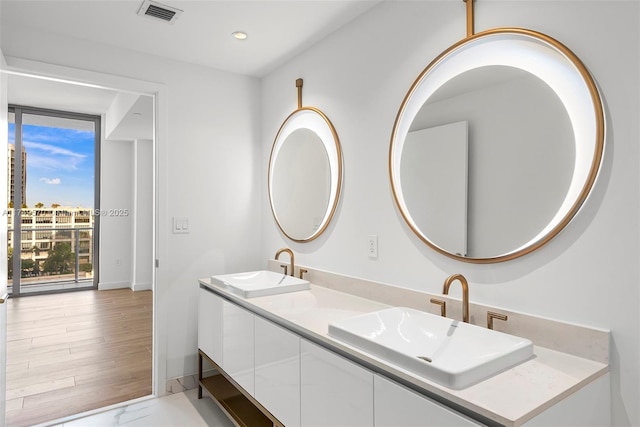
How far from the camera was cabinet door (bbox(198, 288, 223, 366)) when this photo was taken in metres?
2.40

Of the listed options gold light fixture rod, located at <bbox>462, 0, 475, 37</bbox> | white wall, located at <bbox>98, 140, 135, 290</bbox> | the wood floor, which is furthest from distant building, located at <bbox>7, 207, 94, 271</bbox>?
gold light fixture rod, located at <bbox>462, 0, 475, 37</bbox>

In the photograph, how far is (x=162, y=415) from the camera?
2453 millimetres

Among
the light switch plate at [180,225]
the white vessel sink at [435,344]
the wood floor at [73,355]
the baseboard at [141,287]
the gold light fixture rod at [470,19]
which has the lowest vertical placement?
the wood floor at [73,355]

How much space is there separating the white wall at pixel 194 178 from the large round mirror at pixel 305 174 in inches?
12.0

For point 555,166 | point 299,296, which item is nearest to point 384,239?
point 299,296

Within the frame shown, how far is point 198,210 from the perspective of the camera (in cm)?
288

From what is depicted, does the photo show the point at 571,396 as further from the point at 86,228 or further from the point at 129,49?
the point at 86,228

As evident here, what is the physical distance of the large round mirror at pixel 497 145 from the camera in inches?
52.4

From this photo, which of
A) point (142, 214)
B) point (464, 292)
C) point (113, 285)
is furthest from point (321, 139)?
point (113, 285)

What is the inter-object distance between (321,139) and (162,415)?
1.99 meters

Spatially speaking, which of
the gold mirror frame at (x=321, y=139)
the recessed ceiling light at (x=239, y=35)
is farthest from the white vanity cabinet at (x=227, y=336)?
the recessed ceiling light at (x=239, y=35)

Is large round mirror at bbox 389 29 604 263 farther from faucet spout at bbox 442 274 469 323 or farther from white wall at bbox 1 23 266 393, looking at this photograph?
white wall at bbox 1 23 266 393

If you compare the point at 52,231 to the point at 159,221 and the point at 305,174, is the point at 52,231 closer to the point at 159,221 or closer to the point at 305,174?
the point at 159,221

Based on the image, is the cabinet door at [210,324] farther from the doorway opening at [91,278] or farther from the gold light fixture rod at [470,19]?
the gold light fixture rod at [470,19]
